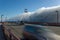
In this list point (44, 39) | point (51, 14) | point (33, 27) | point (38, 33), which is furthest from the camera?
point (51, 14)

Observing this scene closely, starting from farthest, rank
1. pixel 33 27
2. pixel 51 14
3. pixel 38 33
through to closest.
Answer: pixel 51 14
pixel 33 27
pixel 38 33

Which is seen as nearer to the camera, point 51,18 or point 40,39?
point 40,39

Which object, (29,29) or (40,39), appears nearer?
(40,39)

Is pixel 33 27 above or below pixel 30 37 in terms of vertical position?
above

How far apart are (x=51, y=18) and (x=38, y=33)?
587ft

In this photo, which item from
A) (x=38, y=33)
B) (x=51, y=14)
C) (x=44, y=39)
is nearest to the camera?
(x=44, y=39)

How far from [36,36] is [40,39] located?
0.72 meters

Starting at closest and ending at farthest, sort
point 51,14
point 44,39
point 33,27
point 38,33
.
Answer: point 44,39, point 38,33, point 33,27, point 51,14

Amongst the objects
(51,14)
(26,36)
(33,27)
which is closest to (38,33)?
(33,27)

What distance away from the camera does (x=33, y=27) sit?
1384 cm

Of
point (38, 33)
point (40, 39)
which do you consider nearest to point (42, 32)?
point (38, 33)

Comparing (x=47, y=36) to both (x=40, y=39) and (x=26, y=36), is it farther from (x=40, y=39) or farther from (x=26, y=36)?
(x=26, y=36)

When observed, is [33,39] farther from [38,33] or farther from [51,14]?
[51,14]

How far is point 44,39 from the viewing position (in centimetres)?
1175
